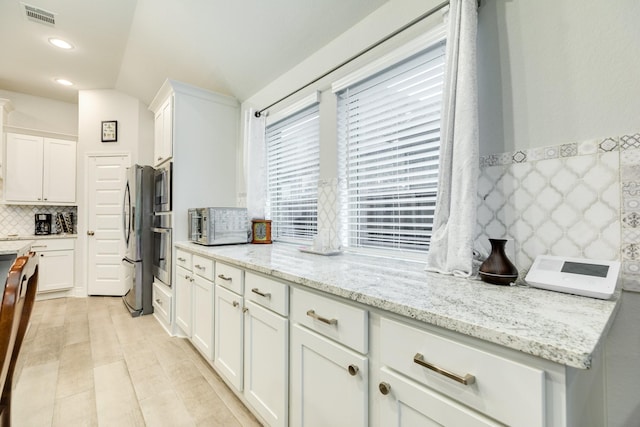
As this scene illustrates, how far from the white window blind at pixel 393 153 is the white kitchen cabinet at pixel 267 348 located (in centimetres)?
80

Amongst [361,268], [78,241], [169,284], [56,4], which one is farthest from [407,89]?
[78,241]

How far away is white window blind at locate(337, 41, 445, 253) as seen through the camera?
5.41ft

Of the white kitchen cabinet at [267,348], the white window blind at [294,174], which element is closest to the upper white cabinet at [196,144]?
the white window blind at [294,174]

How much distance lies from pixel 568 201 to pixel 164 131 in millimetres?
3405

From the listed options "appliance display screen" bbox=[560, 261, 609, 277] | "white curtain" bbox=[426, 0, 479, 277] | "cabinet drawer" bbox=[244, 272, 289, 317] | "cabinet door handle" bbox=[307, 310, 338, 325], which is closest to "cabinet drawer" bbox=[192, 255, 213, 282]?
"cabinet drawer" bbox=[244, 272, 289, 317]

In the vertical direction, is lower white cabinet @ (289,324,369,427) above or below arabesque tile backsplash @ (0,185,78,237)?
below

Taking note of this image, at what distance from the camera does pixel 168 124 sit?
306 cm

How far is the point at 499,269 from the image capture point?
1.10m

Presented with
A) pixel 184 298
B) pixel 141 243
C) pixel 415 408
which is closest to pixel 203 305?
pixel 184 298

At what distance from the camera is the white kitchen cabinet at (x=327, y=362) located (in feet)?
3.32

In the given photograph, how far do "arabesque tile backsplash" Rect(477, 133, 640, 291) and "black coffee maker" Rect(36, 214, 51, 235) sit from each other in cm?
543

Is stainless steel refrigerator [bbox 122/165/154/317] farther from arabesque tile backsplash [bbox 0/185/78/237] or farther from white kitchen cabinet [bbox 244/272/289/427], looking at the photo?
white kitchen cabinet [bbox 244/272/289/427]

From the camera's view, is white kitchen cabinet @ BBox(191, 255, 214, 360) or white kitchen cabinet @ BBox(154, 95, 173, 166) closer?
white kitchen cabinet @ BBox(191, 255, 214, 360)

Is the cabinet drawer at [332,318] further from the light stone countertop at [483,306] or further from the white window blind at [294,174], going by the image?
the white window blind at [294,174]
